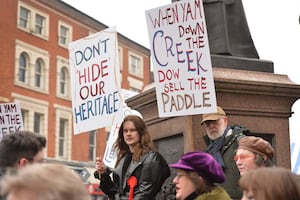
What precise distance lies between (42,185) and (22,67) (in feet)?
93.7

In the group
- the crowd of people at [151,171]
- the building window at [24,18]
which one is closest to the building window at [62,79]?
the building window at [24,18]

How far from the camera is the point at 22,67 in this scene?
29547 mm

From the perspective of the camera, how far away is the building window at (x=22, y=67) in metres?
29.4

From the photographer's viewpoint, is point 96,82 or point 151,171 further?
point 96,82

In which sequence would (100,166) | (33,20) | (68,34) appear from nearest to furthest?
(100,166)
(33,20)
(68,34)

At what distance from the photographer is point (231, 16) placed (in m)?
6.29

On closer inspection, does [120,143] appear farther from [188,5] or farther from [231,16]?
[231,16]

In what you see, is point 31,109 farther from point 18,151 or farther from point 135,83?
point 18,151

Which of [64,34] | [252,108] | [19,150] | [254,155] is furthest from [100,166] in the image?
[64,34]

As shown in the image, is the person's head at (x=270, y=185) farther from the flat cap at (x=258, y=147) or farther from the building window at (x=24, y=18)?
the building window at (x=24, y=18)

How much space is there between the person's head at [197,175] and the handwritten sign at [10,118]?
488 cm

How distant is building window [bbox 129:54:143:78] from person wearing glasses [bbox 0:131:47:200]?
115 feet

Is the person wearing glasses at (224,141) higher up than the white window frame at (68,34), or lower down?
lower down

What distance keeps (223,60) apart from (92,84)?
135cm
